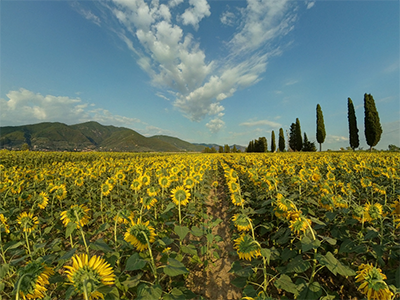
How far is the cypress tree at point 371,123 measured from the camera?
103ft

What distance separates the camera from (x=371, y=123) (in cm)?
3155

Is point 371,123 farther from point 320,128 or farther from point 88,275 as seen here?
point 88,275

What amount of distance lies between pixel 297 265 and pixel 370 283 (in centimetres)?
52

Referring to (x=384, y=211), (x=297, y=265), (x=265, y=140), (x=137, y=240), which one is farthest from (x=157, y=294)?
(x=265, y=140)

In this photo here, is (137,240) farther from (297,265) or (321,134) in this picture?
(321,134)

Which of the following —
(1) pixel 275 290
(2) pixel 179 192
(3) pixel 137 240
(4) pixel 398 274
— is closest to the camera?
(4) pixel 398 274

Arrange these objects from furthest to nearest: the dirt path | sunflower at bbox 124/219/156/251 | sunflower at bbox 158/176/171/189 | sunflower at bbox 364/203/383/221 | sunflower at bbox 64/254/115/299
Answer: sunflower at bbox 158/176/171/189, the dirt path, sunflower at bbox 364/203/383/221, sunflower at bbox 124/219/156/251, sunflower at bbox 64/254/115/299

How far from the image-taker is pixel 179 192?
3.03 meters

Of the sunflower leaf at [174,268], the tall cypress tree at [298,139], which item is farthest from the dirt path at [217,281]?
the tall cypress tree at [298,139]

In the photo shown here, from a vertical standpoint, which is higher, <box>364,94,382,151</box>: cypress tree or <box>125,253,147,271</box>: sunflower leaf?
<box>364,94,382,151</box>: cypress tree

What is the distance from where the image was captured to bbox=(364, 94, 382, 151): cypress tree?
103ft

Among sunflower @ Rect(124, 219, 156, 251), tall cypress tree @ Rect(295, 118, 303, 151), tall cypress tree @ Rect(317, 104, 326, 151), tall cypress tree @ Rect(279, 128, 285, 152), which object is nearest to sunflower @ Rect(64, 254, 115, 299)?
sunflower @ Rect(124, 219, 156, 251)

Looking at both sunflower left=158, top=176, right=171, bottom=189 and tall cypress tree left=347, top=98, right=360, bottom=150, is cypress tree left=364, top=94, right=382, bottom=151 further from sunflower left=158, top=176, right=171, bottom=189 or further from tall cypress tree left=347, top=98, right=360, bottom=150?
sunflower left=158, top=176, right=171, bottom=189

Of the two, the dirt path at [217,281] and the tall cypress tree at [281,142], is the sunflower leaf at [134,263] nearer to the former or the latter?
the dirt path at [217,281]
